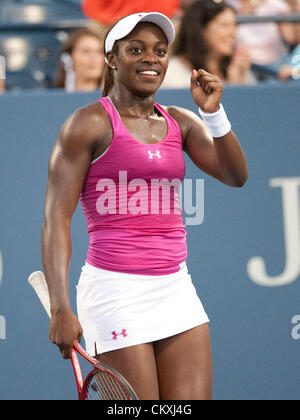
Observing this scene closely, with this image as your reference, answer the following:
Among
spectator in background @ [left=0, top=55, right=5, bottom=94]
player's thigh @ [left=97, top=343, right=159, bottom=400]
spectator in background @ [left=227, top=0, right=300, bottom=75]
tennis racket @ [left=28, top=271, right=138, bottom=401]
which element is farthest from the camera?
spectator in background @ [left=227, top=0, right=300, bottom=75]

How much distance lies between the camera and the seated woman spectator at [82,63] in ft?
12.9

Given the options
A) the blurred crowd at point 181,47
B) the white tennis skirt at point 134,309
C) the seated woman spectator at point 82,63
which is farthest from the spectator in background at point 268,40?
the white tennis skirt at point 134,309

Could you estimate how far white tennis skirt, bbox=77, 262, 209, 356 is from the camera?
2.36 m

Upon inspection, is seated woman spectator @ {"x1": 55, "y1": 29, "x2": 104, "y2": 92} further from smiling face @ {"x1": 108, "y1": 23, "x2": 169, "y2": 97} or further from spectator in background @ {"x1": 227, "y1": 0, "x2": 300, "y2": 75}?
smiling face @ {"x1": 108, "y1": 23, "x2": 169, "y2": 97}

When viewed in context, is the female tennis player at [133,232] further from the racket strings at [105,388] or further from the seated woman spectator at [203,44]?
the seated woman spectator at [203,44]

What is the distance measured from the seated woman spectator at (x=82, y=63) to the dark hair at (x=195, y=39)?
421 millimetres

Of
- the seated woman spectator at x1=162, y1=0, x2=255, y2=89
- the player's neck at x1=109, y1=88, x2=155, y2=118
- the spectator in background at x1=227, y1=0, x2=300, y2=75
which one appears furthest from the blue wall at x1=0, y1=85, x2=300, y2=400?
the spectator in background at x1=227, y1=0, x2=300, y2=75

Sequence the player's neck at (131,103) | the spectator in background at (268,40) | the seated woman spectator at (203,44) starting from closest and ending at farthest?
the player's neck at (131,103) → the seated woman spectator at (203,44) → the spectator in background at (268,40)

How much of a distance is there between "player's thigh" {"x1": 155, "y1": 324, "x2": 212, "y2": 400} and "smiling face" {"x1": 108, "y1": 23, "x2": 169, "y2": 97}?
31.2 inches

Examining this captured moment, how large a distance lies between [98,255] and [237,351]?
3.87 feet

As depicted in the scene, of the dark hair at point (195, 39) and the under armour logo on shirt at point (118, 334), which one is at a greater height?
the dark hair at point (195, 39)
